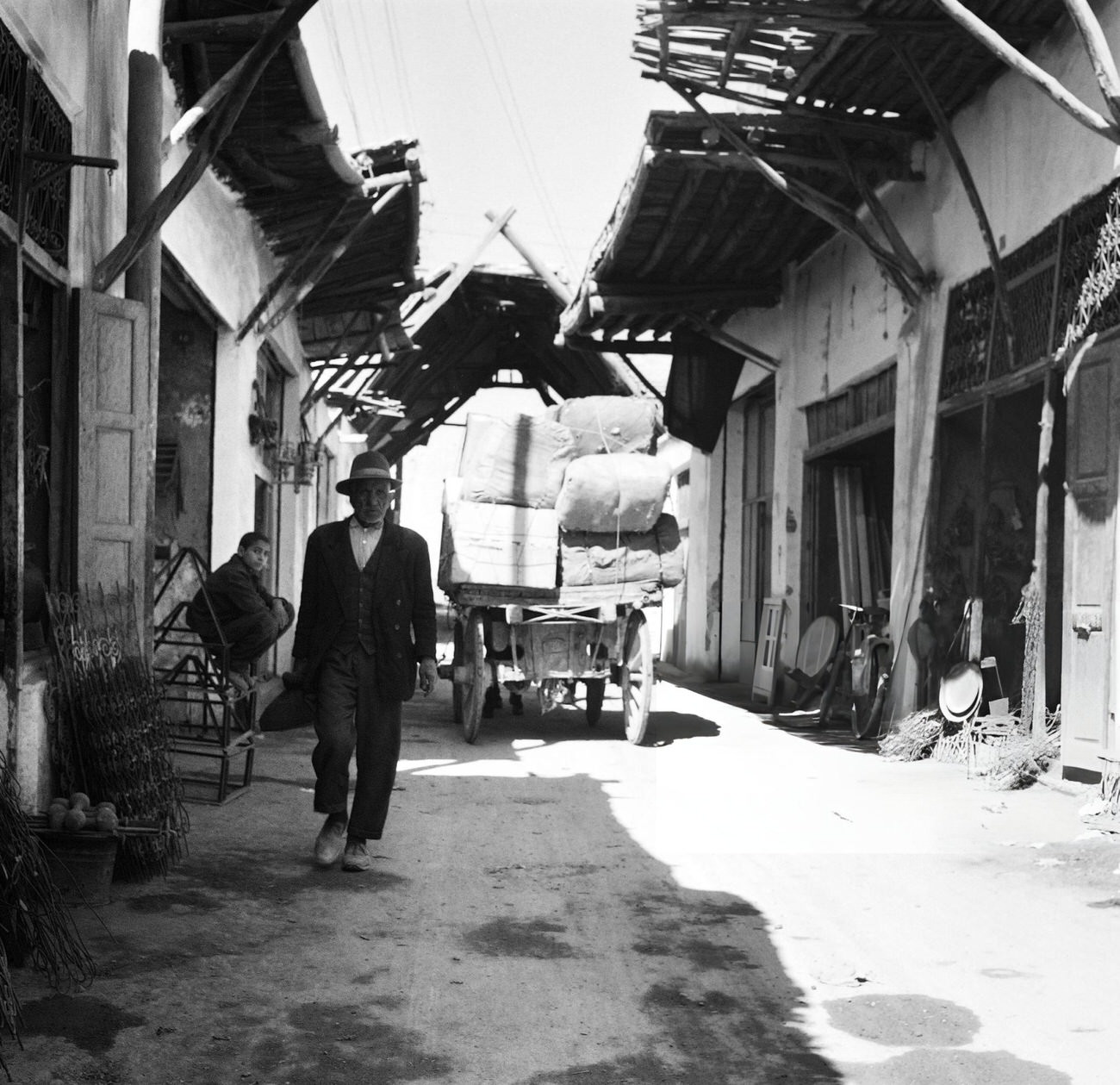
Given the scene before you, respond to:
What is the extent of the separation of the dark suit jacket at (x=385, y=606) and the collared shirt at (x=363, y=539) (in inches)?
1.3

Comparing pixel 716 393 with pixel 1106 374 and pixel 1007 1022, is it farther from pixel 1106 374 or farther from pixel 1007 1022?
pixel 1007 1022

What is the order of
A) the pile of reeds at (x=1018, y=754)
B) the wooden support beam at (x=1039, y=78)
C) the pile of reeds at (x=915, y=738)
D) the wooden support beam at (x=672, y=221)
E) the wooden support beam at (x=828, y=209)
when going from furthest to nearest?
the wooden support beam at (x=672, y=221) < the wooden support beam at (x=828, y=209) < the pile of reeds at (x=915, y=738) < the pile of reeds at (x=1018, y=754) < the wooden support beam at (x=1039, y=78)

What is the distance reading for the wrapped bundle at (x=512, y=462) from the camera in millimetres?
10406

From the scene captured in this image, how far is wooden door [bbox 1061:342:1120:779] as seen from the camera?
7590 mm

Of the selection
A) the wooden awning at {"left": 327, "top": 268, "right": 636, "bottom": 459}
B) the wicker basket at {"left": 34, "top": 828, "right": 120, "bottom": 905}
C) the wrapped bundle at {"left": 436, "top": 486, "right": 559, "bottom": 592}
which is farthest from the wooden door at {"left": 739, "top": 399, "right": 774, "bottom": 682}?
the wicker basket at {"left": 34, "top": 828, "right": 120, "bottom": 905}

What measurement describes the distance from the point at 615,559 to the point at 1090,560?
3.62m

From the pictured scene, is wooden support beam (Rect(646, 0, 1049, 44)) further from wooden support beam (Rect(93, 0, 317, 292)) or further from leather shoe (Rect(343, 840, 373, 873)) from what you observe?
leather shoe (Rect(343, 840, 373, 873))

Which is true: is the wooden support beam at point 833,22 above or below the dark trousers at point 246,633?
above

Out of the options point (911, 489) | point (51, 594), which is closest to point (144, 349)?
point (51, 594)

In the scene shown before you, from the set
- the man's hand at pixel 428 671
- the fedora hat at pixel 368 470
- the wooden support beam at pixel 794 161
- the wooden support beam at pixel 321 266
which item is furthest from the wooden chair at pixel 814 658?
the fedora hat at pixel 368 470

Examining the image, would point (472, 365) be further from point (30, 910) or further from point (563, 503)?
point (30, 910)

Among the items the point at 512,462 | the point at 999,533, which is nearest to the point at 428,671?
the point at 512,462

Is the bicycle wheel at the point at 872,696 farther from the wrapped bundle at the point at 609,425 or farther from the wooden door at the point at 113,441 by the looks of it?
the wooden door at the point at 113,441

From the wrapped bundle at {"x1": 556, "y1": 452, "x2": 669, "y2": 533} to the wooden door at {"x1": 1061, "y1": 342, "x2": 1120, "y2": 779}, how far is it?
312 cm
